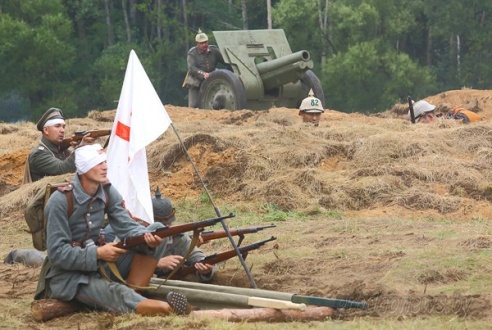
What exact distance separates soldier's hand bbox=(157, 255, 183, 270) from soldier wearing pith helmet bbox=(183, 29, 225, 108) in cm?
1657

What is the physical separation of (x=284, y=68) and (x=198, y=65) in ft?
5.41

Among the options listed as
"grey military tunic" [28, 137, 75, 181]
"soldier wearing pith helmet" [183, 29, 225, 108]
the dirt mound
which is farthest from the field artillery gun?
"grey military tunic" [28, 137, 75, 181]

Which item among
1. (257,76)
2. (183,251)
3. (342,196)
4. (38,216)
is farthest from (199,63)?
(38,216)

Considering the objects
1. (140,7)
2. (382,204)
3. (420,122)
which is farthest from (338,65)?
(382,204)

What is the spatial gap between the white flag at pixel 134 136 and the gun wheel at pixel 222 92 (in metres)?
15.1

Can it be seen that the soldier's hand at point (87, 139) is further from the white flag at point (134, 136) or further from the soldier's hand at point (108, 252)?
the soldier's hand at point (108, 252)

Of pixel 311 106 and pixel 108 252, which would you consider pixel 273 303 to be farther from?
pixel 311 106

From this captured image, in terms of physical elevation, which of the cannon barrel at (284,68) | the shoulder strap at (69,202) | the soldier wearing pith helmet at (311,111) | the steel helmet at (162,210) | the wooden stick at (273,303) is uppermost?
the shoulder strap at (69,202)

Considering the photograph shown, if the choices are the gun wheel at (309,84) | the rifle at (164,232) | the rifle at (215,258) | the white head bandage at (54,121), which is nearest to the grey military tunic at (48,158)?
the white head bandage at (54,121)

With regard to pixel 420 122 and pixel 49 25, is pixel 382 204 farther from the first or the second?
pixel 49 25

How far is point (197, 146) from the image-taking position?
64.1ft

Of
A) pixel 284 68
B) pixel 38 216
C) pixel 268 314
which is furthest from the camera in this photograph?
pixel 284 68

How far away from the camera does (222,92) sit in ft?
92.0

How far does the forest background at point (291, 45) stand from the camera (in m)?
48.8
